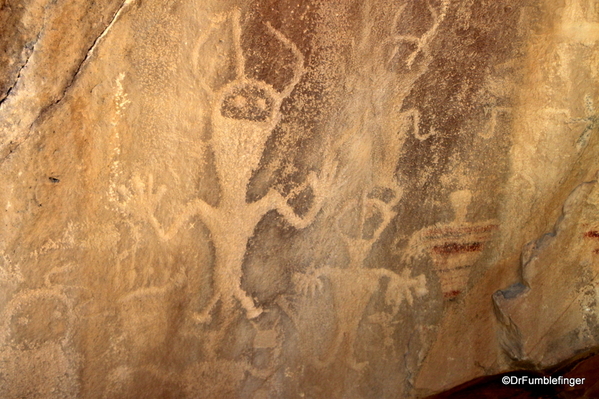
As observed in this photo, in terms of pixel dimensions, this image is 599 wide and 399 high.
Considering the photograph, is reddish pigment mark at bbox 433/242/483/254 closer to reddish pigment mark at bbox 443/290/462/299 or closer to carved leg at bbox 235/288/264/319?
reddish pigment mark at bbox 443/290/462/299

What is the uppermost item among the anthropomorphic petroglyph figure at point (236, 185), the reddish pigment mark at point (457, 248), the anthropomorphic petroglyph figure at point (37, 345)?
the anthropomorphic petroglyph figure at point (236, 185)

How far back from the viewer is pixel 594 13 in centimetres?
147

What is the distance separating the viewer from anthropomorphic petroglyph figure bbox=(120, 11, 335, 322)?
4.57 ft

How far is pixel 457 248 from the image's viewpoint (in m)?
1.61

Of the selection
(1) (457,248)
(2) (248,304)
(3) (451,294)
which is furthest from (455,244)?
(2) (248,304)

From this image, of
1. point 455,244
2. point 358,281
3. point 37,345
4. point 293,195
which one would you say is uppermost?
point 293,195

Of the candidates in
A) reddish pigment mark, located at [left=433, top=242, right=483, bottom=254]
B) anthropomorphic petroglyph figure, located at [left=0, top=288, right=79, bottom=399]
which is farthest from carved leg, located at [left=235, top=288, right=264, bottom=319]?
reddish pigment mark, located at [left=433, top=242, right=483, bottom=254]

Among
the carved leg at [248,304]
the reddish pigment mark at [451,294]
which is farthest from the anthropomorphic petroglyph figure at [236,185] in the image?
the reddish pigment mark at [451,294]

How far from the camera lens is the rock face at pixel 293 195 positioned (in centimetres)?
133

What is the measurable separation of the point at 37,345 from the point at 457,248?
117 centimetres

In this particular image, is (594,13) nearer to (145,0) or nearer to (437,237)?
(437,237)

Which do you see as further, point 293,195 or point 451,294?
point 451,294

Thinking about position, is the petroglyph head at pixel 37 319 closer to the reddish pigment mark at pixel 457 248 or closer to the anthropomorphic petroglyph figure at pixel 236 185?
the anthropomorphic petroglyph figure at pixel 236 185

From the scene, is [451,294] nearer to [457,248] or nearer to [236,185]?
[457,248]
